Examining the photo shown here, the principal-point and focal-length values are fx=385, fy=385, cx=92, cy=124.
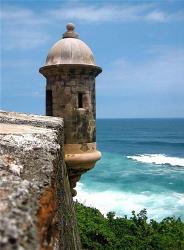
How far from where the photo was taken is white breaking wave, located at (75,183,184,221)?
954 inches

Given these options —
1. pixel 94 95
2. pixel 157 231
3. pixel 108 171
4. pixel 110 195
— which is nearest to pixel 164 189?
pixel 110 195

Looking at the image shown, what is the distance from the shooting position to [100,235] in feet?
41.5

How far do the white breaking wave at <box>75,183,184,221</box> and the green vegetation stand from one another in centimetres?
917

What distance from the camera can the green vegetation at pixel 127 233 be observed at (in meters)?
12.0

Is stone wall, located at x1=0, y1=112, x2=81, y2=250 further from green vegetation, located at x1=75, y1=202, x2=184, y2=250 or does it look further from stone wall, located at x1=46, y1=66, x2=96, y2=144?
green vegetation, located at x1=75, y1=202, x2=184, y2=250

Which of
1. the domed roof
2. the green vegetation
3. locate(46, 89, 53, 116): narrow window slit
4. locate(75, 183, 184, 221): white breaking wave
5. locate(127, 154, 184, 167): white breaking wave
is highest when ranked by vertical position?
the domed roof

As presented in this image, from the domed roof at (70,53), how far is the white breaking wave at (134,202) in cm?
1559

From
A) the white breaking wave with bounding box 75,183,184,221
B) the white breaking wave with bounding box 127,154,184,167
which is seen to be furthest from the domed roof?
the white breaking wave with bounding box 127,154,184,167

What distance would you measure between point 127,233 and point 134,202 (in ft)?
44.7

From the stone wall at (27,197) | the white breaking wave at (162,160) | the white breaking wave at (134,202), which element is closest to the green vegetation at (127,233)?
the white breaking wave at (134,202)

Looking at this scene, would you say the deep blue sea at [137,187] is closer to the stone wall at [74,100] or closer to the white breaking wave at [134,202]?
the white breaking wave at [134,202]

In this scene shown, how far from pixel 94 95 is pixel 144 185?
1024 inches

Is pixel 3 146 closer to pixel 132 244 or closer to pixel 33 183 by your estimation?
pixel 33 183

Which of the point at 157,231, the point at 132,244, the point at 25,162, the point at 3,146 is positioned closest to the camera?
the point at 25,162
